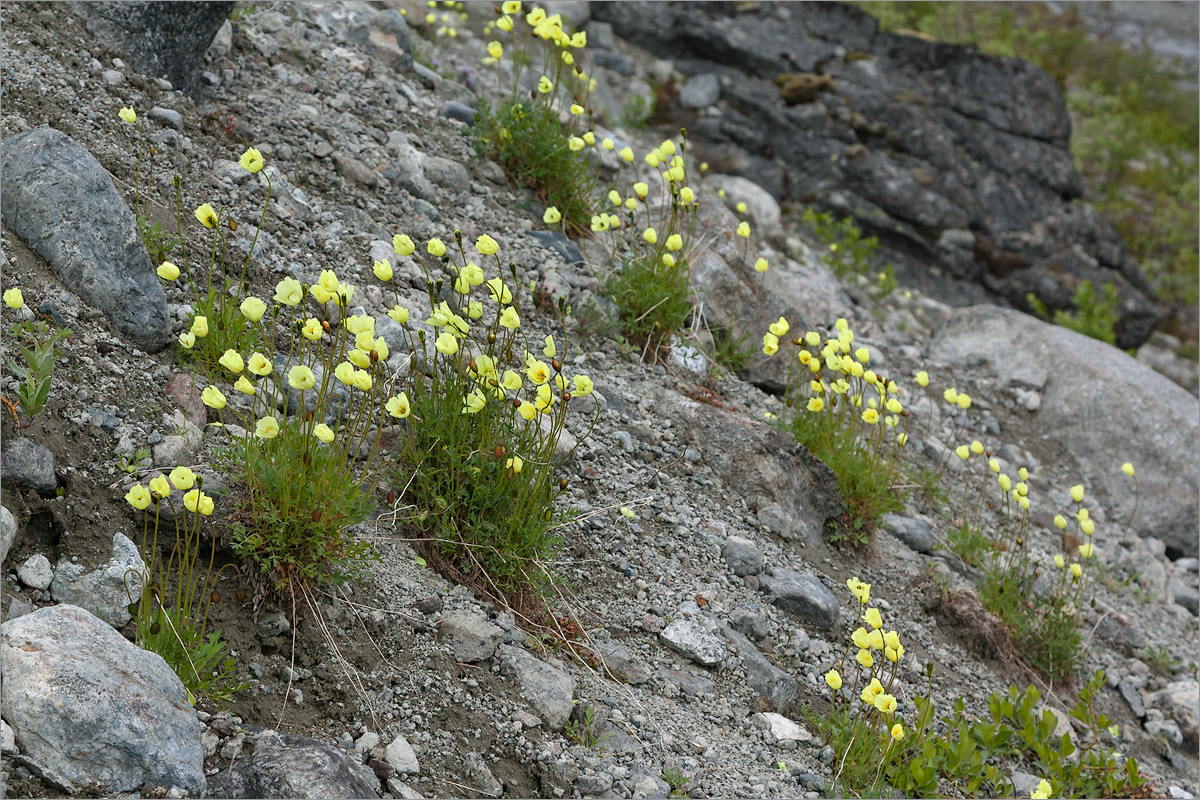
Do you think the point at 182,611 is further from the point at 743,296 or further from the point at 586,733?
the point at 743,296

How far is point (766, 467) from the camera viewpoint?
16.5ft

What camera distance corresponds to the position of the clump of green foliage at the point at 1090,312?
30.1 ft

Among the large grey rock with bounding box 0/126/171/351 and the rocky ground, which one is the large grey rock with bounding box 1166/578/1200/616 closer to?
the rocky ground

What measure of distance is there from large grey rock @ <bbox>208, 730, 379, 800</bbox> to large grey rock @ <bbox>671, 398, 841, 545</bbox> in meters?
2.77

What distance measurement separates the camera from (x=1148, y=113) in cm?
1416

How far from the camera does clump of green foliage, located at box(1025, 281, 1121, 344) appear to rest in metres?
9.19

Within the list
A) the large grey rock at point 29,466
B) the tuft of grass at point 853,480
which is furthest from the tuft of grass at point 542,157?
the large grey rock at point 29,466

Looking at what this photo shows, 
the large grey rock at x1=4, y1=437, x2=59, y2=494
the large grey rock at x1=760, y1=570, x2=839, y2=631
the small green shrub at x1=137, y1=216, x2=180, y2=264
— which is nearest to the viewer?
the large grey rock at x1=4, y1=437, x2=59, y2=494

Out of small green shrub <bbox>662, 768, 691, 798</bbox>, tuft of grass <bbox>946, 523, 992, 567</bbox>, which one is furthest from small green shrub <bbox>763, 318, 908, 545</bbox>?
small green shrub <bbox>662, 768, 691, 798</bbox>

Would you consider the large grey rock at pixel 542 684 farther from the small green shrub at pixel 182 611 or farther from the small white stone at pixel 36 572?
the small white stone at pixel 36 572

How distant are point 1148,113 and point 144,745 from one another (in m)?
16.0

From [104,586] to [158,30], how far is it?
3589 millimetres

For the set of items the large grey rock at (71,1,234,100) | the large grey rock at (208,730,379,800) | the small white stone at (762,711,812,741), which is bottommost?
the small white stone at (762,711,812,741)

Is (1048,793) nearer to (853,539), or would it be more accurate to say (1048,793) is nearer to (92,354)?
(853,539)
